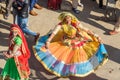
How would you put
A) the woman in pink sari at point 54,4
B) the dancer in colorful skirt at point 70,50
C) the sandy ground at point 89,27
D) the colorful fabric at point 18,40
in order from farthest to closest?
1. the woman in pink sari at point 54,4
2. the sandy ground at point 89,27
3. the dancer in colorful skirt at point 70,50
4. the colorful fabric at point 18,40

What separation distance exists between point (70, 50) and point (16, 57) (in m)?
1.55

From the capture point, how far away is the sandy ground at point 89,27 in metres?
10.1

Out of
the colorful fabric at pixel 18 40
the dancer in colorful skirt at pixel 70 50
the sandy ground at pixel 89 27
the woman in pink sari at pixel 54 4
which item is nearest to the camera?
the colorful fabric at pixel 18 40

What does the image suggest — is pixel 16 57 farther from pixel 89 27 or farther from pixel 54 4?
pixel 54 4

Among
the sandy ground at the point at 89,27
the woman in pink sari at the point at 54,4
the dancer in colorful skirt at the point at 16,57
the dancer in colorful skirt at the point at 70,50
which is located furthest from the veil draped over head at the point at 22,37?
the woman in pink sari at the point at 54,4

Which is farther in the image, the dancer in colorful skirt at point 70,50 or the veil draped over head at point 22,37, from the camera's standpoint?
the dancer in colorful skirt at point 70,50

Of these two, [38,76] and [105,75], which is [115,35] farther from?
[38,76]

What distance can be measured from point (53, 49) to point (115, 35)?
2506mm

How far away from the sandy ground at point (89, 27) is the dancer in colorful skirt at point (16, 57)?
0.70 meters

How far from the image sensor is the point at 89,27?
12094mm

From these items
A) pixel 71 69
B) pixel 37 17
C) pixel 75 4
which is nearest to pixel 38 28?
pixel 37 17

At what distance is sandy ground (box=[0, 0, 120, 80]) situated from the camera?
33.1 ft

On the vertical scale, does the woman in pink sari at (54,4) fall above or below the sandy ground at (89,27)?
above

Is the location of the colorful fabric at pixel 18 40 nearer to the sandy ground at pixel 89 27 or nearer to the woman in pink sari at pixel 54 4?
the sandy ground at pixel 89 27
